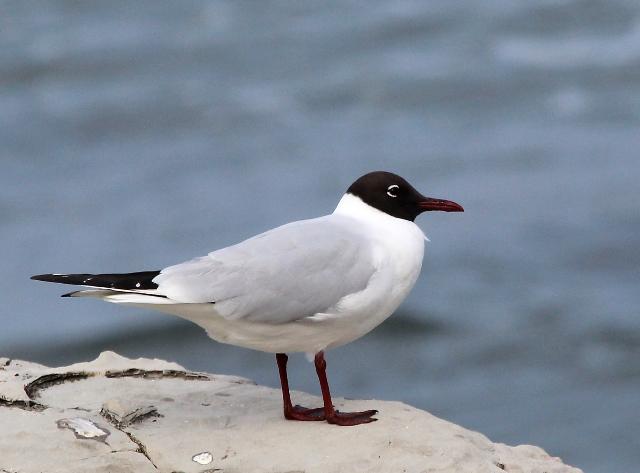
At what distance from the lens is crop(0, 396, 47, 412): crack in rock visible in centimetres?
548

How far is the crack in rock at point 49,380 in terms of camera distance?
5.77 metres

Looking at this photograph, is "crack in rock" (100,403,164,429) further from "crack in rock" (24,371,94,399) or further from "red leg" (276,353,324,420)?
"red leg" (276,353,324,420)

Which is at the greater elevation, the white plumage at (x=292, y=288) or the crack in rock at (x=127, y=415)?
the white plumage at (x=292, y=288)

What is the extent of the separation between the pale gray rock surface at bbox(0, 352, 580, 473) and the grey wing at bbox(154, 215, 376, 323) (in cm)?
50

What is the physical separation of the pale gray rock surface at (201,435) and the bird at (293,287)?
0.20 m

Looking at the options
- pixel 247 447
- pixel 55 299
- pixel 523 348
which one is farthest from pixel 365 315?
pixel 55 299

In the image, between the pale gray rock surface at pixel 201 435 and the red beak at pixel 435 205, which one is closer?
the pale gray rock surface at pixel 201 435

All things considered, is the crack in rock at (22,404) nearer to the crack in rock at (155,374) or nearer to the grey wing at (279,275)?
the crack in rock at (155,374)

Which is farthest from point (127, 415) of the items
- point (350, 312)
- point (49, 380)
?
point (350, 312)

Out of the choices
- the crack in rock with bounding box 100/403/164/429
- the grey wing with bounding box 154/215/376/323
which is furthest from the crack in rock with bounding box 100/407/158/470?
the grey wing with bounding box 154/215/376/323

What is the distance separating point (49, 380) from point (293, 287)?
4.42 feet

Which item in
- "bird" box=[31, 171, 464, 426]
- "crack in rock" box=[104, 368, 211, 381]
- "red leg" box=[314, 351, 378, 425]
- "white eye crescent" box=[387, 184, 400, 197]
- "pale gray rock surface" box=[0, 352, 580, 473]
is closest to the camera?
"pale gray rock surface" box=[0, 352, 580, 473]

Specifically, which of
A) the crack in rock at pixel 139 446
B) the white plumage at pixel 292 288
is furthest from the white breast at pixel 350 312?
the crack in rock at pixel 139 446

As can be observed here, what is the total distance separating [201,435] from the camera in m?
5.25
